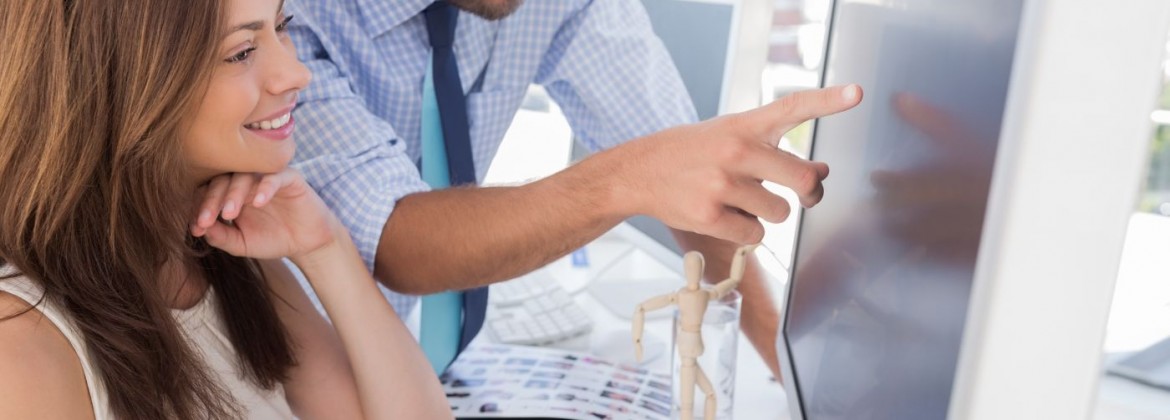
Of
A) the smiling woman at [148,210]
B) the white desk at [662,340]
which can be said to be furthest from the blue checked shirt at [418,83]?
the white desk at [662,340]

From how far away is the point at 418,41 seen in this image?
133 centimetres

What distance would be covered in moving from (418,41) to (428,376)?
46cm

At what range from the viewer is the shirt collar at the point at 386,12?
4.14 feet

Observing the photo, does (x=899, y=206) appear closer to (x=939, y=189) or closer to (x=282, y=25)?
(x=939, y=189)

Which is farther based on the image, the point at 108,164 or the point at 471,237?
the point at 471,237

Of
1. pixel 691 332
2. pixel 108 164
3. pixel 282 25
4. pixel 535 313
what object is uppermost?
pixel 282 25

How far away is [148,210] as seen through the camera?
33.6 inches

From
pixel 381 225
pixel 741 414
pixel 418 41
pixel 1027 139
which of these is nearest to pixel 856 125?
pixel 1027 139

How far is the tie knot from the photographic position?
1.30 metres

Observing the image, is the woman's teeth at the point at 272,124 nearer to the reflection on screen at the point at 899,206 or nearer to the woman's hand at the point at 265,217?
Result: the woman's hand at the point at 265,217

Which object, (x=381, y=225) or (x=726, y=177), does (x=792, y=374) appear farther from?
(x=381, y=225)

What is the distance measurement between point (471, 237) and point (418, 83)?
0.98ft

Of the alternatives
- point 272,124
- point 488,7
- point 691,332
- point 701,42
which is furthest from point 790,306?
point 701,42

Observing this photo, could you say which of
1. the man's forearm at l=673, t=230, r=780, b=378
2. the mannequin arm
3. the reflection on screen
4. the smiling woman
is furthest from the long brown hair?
the man's forearm at l=673, t=230, r=780, b=378
